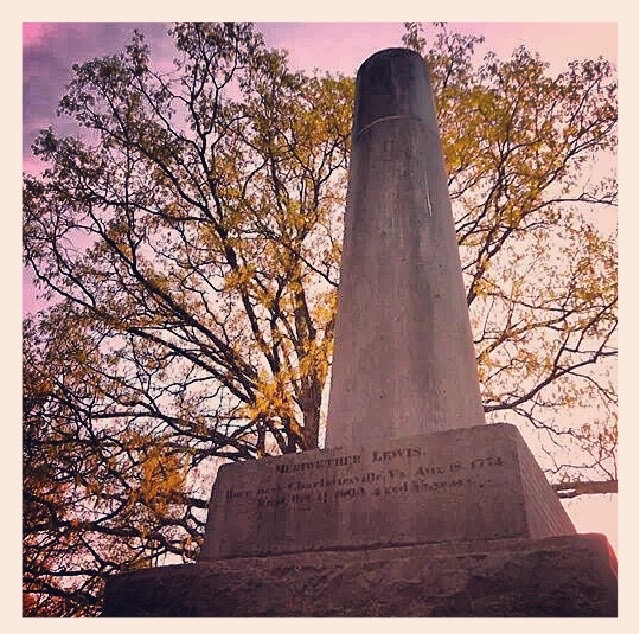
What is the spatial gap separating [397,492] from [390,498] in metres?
0.05

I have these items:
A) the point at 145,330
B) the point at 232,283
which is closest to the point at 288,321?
the point at 232,283

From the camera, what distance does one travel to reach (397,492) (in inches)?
161

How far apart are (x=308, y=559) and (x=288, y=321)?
6314 mm

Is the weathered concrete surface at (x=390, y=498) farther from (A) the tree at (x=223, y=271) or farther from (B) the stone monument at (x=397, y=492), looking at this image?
(A) the tree at (x=223, y=271)

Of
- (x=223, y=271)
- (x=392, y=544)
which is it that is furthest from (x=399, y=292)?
(x=223, y=271)

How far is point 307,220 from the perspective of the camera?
1006cm

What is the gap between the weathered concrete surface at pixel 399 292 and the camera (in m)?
4.72

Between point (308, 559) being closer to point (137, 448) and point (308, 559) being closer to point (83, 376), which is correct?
point (137, 448)

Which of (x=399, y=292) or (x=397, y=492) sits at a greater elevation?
(x=399, y=292)

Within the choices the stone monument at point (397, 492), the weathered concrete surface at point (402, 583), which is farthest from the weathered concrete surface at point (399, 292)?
the weathered concrete surface at point (402, 583)

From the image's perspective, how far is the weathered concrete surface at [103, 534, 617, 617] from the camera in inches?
130

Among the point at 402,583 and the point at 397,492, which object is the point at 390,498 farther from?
the point at 402,583

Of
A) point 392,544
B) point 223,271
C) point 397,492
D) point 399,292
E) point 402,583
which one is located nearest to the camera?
point 402,583

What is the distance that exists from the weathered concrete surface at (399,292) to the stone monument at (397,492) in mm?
12
